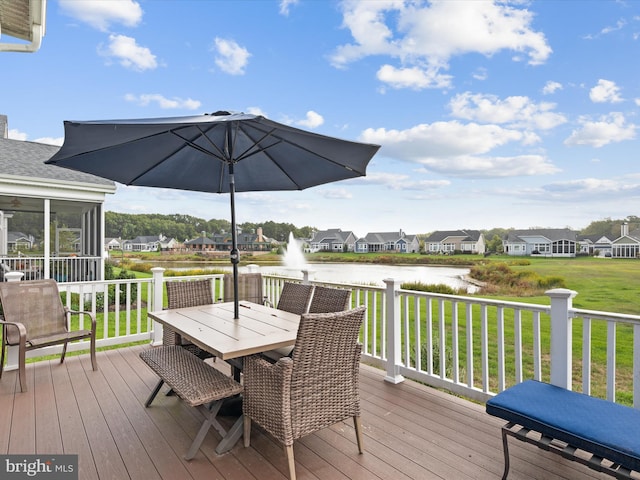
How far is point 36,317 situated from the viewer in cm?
392

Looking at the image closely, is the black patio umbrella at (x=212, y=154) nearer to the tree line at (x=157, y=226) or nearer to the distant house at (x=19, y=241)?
the tree line at (x=157, y=226)

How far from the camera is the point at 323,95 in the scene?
9836 mm

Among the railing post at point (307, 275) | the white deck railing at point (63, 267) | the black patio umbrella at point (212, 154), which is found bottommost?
the white deck railing at point (63, 267)

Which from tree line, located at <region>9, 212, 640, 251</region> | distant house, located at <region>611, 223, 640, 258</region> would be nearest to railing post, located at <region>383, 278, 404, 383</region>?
distant house, located at <region>611, 223, 640, 258</region>

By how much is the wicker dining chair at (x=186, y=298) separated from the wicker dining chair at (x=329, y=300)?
1253 millimetres

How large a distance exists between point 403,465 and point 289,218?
10234 mm

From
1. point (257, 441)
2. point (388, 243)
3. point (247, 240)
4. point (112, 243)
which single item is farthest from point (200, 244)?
point (257, 441)

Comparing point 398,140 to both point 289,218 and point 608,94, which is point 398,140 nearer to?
point 289,218

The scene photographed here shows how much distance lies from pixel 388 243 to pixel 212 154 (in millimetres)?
9566

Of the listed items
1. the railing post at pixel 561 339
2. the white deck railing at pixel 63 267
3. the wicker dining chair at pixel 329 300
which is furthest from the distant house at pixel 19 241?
the railing post at pixel 561 339

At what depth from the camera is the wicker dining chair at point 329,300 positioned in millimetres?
3332

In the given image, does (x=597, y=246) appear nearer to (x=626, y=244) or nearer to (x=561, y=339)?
(x=626, y=244)

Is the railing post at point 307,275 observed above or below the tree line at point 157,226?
below

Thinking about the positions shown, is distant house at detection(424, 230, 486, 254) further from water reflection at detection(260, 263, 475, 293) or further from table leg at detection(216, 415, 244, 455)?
table leg at detection(216, 415, 244, 455)
